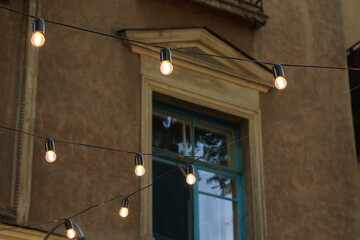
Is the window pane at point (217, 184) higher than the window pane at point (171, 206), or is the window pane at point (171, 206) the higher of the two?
the window pane at point (217, 184)

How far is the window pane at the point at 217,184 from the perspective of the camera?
553 inches

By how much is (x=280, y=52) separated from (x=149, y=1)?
8.43 feet

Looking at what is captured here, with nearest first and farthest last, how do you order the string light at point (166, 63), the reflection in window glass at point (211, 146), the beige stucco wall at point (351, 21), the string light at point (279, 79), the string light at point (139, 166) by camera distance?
the string light at point (166, 63) → the string light at point (279, 79) → the string light at point (139, 166) → the reflection in window glass at point (211, 146) → the beige stucco wall at point (351, 21)

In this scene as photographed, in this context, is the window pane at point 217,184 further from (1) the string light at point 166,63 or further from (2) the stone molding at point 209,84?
(1) the string light at point 166,63

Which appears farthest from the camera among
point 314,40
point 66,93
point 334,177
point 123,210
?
point 314,40

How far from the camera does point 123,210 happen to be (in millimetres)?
11648

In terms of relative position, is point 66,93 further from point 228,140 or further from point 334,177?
point 334,177

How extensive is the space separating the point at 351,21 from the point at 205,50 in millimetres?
4909

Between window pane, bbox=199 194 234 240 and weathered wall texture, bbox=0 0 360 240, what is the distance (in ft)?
1.95

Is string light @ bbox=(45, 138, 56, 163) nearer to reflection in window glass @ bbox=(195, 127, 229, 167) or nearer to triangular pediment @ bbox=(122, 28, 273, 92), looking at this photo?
triangular pediment @ bbox=(122, 28, 273, 92)

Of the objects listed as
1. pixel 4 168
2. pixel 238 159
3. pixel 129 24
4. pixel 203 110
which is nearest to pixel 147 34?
pixel 129 24

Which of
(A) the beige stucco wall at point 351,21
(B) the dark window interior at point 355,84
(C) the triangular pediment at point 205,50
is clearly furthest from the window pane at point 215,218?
(A) the beige stucco wall at point 351,21

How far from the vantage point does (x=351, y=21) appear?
1838 centimetres

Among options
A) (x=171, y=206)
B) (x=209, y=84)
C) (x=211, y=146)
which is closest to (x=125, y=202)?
(x=171, y=206)
